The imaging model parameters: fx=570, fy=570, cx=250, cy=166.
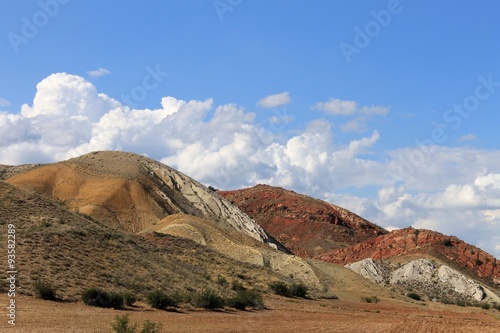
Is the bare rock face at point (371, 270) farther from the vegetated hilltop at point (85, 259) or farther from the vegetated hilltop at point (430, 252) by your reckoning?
the vegetated hilltop at point (85, 259)

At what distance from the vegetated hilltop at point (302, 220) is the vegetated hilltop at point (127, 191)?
29.9m

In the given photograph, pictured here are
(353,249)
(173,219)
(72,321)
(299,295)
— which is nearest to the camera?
(72,321)

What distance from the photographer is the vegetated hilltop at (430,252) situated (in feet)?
273

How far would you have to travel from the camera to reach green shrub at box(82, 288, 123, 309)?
2844 cm

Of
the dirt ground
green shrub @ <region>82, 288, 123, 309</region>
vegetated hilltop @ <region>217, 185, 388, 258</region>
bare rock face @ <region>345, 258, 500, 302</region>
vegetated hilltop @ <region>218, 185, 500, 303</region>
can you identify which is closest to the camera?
the dirt ground

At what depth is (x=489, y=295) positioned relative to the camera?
68.2 m

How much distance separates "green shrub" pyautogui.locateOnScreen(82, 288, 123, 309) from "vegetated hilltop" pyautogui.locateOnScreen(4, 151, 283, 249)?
41.6m

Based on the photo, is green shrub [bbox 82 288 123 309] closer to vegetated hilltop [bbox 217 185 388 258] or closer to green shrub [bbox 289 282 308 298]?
green shrub [bbox 289 282 308 298]

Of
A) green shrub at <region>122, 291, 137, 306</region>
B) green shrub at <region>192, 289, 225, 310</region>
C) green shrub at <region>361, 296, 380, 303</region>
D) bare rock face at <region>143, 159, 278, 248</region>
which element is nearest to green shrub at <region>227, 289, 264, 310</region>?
green shrub at <region>192, 289, 225, 310</region>

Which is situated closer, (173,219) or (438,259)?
(173,219)

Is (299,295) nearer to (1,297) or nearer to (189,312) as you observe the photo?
(189,312)

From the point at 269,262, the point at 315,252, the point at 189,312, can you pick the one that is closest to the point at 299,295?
the point at 269,262

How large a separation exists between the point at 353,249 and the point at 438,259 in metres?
19.0

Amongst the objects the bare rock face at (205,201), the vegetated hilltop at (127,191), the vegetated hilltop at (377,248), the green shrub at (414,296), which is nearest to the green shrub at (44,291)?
the vegetated hilltop at (127,191)
